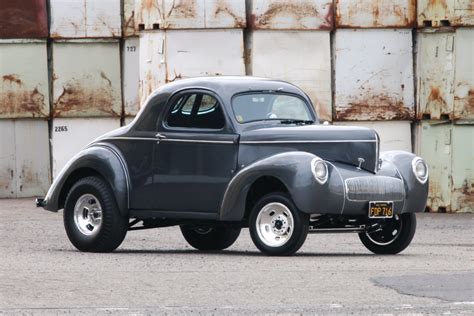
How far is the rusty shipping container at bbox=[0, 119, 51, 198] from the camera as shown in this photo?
25.9 metres

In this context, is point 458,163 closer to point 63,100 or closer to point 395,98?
point 395,98

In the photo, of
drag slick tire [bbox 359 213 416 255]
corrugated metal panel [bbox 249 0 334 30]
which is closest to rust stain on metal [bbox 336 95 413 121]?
corrugated metal panel [bbox 249 0 334 30]

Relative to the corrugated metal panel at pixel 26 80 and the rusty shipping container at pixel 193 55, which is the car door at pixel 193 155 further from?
the corrugated metal panel at pixel 26 80

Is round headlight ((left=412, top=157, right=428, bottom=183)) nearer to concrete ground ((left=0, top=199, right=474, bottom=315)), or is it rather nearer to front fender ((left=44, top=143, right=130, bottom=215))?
concrete ground ((left=0, top=199, right=474, bottom=315))

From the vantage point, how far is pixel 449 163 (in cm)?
2234

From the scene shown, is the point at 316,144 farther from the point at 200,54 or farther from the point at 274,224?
the point at 200,54

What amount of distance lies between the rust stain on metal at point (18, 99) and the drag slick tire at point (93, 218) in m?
11.0

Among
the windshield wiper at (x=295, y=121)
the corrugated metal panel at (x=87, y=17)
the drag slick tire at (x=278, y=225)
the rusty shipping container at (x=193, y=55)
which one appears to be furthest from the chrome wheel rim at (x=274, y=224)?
the corrugated metal panel at (x=87, y=17)

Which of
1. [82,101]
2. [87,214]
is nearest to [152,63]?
[82,101]

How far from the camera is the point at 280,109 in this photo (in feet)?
48.4

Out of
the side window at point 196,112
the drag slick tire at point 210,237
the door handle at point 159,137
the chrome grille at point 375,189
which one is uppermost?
the side window at point 196,112

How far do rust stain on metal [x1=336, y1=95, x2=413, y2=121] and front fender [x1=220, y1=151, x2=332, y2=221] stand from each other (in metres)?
9.02

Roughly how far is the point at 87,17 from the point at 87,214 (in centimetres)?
1094

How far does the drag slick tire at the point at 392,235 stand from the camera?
1435 centimetres
